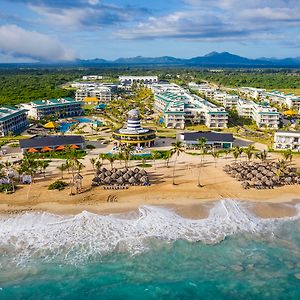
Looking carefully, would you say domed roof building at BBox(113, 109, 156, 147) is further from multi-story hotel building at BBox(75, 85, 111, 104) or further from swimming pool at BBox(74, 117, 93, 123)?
multi-story hotel building at BBox(75, 85, 111, 104)

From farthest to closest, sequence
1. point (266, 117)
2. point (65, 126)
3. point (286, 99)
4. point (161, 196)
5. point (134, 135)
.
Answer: point (286, 99) < point (65, 126) < point (266, 117) < point (134, 135) < point (161, 196)

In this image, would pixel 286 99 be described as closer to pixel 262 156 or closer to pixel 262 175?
pixel 262 156

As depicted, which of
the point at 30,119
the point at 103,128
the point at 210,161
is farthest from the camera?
the point at 30,119

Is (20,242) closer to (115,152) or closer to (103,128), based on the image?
(115,152)

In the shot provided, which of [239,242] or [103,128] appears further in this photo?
[103,128]

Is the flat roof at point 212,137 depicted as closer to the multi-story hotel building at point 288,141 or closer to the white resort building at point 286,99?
the multi-story hotel building at point 288,141

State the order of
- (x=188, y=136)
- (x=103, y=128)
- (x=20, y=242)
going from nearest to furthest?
(x=20, y=242)
(x=188, y=136)
(x=103, y=128)

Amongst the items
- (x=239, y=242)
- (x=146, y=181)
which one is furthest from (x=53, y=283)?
(x=146, y=181)

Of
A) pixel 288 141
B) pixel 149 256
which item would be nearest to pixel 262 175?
pixel 288 141
